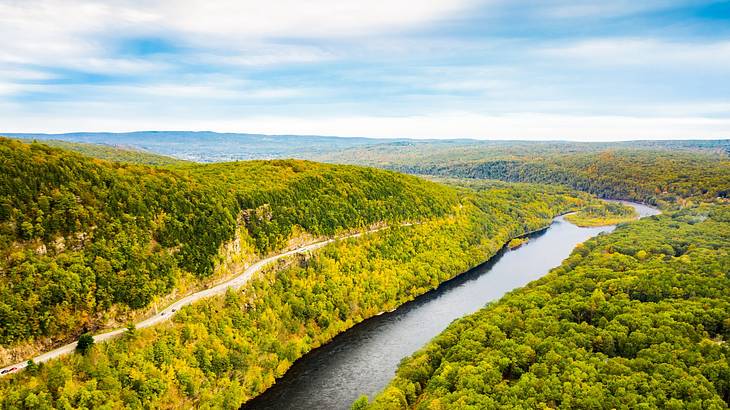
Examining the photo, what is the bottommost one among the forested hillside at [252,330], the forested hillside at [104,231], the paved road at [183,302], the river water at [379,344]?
the river water at [379,344]

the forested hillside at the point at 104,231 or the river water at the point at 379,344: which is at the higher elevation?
the forested hillside at the point at 104,231

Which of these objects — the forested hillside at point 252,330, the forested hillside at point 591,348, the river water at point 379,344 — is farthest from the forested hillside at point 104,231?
the forested hillside at point 591,348

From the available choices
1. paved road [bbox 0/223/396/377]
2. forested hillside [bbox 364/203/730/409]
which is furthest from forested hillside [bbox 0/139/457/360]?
forested hillside [bbox 364/203/730/409]

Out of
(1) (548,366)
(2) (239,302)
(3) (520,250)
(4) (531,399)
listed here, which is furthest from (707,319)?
(3) (520,250)

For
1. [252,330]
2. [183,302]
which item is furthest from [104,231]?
[252,330]

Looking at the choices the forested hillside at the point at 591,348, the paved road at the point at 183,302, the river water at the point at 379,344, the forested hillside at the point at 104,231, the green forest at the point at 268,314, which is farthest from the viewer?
the river water at the point at 379,344

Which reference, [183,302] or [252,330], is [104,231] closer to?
[183,302]

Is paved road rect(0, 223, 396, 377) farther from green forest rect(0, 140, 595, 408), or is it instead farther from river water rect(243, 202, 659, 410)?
river water rect(243, 202, 659, 410)

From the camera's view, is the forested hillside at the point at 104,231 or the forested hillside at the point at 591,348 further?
the forested hillside at the point at 104,231

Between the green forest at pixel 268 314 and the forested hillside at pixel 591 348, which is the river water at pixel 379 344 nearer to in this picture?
the green forest at pixel 268 314
